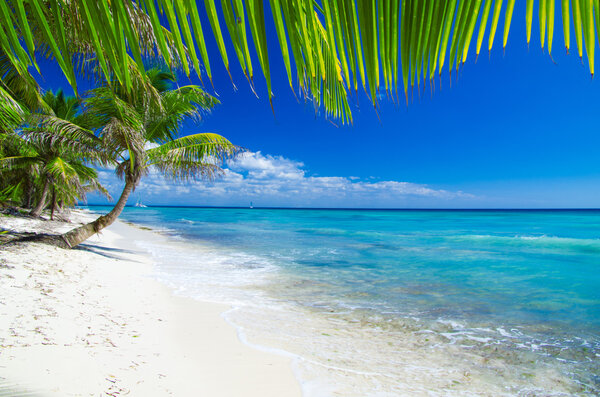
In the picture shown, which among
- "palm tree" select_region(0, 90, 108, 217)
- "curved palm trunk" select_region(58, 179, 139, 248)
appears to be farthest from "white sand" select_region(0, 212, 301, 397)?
"palm tree" select_region(0, 90, 108, 217)

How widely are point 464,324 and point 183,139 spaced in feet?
22.6

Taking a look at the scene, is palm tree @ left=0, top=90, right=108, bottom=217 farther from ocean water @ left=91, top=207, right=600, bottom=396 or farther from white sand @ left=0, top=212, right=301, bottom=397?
ocean water @ left=91, top=207, right=600, bottom=396

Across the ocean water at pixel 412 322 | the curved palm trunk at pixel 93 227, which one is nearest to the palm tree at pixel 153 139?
the curved palm trunk at pixel 93 227

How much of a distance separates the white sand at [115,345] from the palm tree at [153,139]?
2757 mm

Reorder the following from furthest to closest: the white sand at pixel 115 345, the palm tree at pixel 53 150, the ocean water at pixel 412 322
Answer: the palm tree at pixel 53 150 < the ocean water at pixel 412 322 < the white sand at pixel 115 345

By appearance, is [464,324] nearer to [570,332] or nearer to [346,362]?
[570,332]

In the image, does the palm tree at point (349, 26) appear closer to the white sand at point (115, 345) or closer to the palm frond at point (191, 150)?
the white sand at point (115, 345)

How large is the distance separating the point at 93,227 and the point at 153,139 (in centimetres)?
256

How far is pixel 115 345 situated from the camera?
268 centimetres

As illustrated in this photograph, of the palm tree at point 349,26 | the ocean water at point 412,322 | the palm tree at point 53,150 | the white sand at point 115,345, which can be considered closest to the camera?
the palm tree at point 349,26

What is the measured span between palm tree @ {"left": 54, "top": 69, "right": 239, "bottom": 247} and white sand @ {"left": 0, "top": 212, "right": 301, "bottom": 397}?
276 centimetres

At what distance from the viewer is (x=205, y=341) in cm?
319

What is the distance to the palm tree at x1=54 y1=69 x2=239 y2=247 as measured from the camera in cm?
656

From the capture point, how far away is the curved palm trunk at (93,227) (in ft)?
21.6
